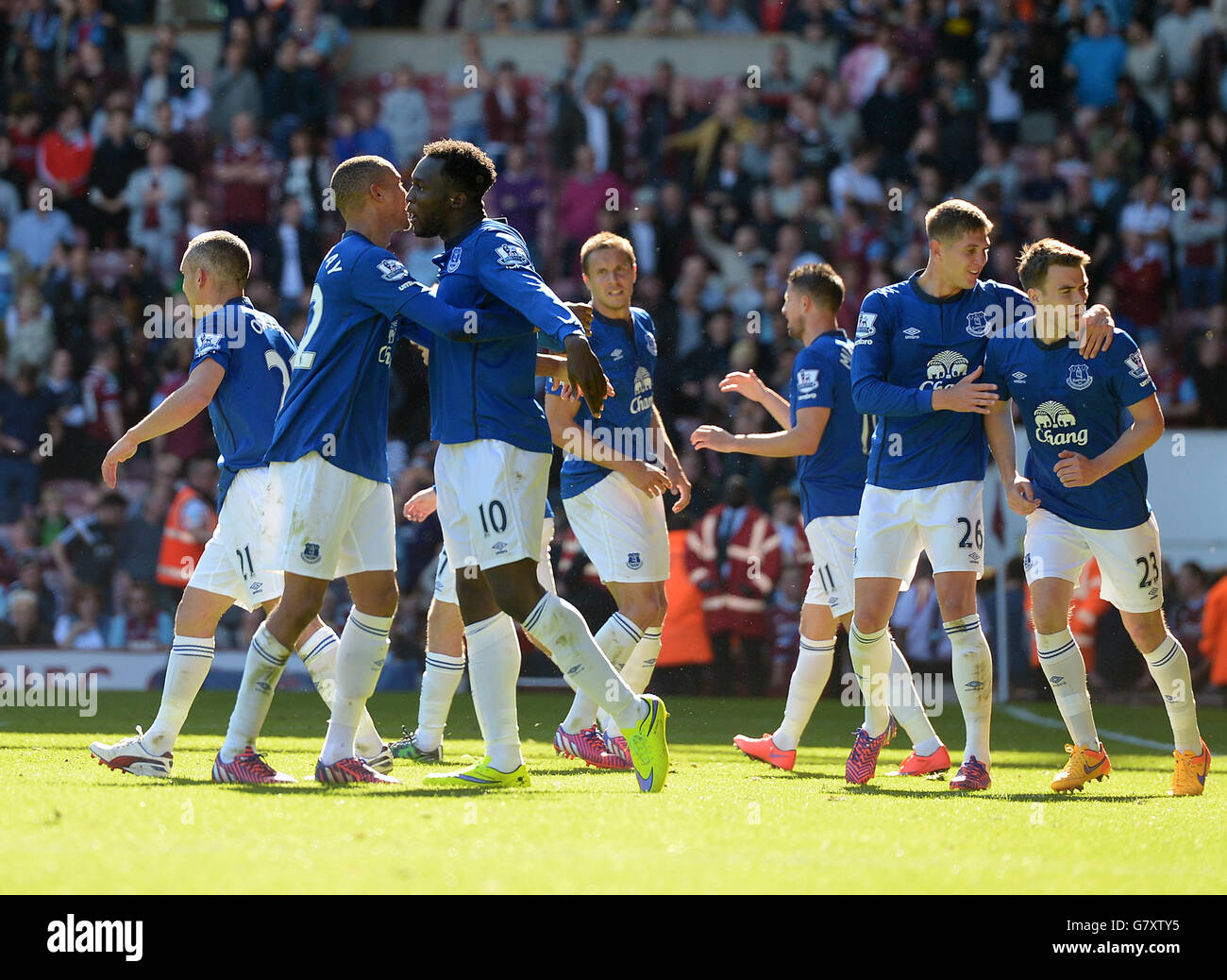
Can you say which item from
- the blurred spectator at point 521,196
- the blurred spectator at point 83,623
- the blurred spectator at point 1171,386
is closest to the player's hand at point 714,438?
the blurred spectator at point 83,623

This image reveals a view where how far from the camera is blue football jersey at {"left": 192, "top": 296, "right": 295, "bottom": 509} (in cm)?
701

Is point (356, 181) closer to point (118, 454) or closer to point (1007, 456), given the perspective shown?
point (118, 454)

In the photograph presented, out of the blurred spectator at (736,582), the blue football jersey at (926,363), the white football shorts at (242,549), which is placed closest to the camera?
Answer: the white football shorts at (242,549)

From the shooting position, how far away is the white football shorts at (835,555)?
8227 mm

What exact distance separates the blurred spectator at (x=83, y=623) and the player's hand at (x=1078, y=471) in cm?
1040

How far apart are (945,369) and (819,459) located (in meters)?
1.20

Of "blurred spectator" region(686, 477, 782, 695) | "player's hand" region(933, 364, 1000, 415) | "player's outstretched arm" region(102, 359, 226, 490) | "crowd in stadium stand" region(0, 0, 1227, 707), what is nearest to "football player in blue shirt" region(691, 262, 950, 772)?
"player's hand" region(933, 364, 1000, 415)

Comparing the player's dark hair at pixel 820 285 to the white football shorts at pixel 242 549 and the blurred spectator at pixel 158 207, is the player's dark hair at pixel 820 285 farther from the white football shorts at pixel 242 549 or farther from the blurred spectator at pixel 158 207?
the blurred spectator at pixel 158 207

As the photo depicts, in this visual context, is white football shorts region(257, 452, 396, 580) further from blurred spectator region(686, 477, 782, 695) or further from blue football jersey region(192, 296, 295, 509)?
blurred spectator region(686, 477, 782, 695)

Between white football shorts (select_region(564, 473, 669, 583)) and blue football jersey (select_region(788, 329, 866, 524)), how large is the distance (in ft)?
2.57
